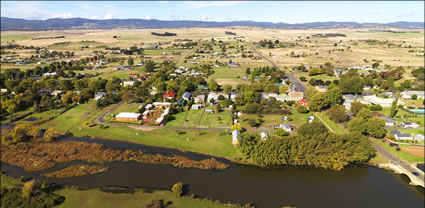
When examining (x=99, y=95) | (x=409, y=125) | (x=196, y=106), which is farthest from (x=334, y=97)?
(x=99, y=95)

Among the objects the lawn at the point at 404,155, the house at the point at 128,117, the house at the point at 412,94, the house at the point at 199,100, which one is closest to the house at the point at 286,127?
the lawn at the point at 404,155

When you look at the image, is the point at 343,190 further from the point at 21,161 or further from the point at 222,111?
the point at 21,161

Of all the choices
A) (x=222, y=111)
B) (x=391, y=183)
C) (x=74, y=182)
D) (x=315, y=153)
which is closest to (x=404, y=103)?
(x=391, y=183)

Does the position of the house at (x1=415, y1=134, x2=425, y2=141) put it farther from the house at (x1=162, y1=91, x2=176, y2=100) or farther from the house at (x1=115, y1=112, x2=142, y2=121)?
the house at (x1=115, y1=112, x2=142, y2=121)

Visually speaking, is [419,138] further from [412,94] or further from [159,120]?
[159,120]

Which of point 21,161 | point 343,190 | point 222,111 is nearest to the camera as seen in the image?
point 343,190

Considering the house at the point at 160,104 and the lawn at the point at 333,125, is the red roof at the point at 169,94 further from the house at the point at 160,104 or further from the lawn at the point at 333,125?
the lawn at the point at 333,125

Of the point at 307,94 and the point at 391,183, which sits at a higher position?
the point at 307,94
